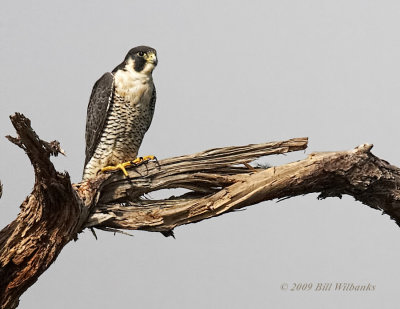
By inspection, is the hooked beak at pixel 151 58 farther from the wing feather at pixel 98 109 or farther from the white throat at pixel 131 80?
the wing feather at pixel 98 109

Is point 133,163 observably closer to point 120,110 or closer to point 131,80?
point 120,110

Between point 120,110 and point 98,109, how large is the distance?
184mm

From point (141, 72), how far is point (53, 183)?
1576 millimetres

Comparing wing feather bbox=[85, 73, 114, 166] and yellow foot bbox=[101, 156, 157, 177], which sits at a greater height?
wing feather bbox=[85, 73, 114, 166]

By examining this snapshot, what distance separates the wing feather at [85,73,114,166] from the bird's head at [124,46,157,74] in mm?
217

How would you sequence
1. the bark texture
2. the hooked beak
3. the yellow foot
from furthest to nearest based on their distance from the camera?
1. the hooked beak
2. the yellow foot
3. the bark texture

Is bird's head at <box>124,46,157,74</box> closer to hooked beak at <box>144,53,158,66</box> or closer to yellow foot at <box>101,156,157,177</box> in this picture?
hooked beak at <box>144,53,158,66</box>

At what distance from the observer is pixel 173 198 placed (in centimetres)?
453

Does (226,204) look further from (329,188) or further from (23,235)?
(23,235)

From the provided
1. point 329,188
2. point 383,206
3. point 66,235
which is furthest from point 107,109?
point 383,206

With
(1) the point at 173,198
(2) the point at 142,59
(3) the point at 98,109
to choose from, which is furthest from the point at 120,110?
(1) the point at 173,198

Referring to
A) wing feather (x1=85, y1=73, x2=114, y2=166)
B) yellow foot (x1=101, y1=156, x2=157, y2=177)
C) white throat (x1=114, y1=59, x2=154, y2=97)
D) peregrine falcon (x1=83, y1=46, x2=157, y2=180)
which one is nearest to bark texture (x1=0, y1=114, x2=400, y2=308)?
yellow foot (x1=101, y1=156, x2=157, y2=177)

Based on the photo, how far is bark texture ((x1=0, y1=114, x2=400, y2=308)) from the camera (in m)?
3.94

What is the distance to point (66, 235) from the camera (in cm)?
403
